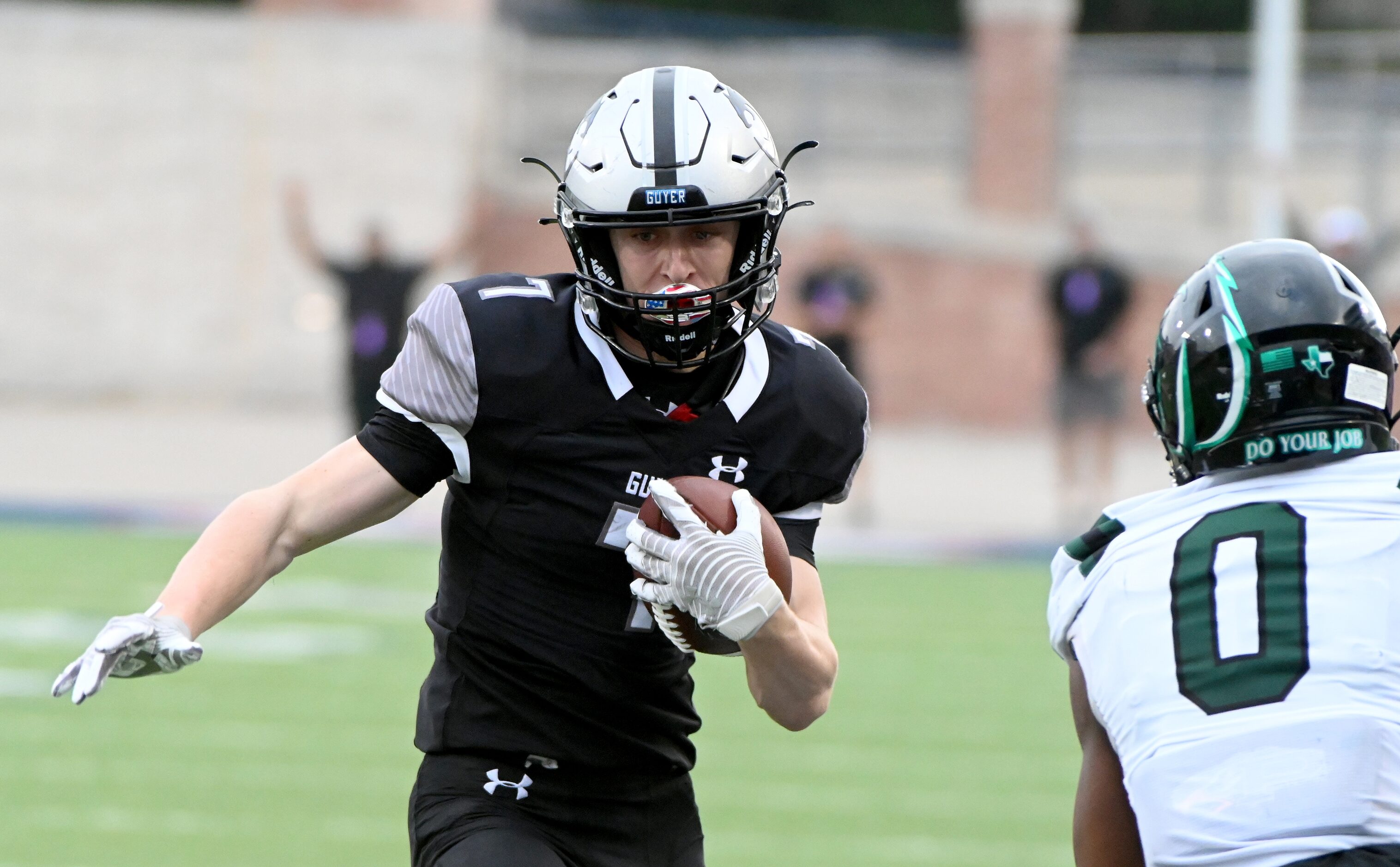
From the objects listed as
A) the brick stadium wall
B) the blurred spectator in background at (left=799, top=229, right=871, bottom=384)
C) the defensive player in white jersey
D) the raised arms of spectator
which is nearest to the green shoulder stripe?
the defensive player in white jersey

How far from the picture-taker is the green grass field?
19.9 ft

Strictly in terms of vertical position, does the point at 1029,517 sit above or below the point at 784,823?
above

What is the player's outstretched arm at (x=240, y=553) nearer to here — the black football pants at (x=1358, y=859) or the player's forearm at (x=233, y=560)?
the player's forearm at (x=233, y=560)

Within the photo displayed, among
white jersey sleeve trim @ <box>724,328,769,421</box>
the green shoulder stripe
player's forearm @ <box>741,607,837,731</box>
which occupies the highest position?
white jersey sleeve trim @ <box>724,328,769,421</box>

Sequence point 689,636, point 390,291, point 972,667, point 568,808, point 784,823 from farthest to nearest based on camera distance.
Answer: point 390,291
point 972,667
point 784,823
point 568,808
point 689,636

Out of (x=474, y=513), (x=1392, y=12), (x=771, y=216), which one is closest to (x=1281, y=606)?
(x=771, y=216)

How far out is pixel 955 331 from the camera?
19.1 metres

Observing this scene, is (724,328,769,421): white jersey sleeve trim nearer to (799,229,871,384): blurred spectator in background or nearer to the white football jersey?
the white football jersey

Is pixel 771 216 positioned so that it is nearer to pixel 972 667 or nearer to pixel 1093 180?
pixel 972 667

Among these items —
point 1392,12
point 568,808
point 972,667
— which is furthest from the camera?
point 1392,12

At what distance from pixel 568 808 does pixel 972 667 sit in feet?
18.6

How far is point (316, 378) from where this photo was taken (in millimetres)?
19844

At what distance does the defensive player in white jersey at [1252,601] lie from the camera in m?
2.36

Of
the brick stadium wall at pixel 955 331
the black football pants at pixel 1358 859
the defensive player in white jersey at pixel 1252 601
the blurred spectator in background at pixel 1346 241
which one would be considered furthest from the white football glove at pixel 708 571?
the brick stadium wall at pixel 955 331
